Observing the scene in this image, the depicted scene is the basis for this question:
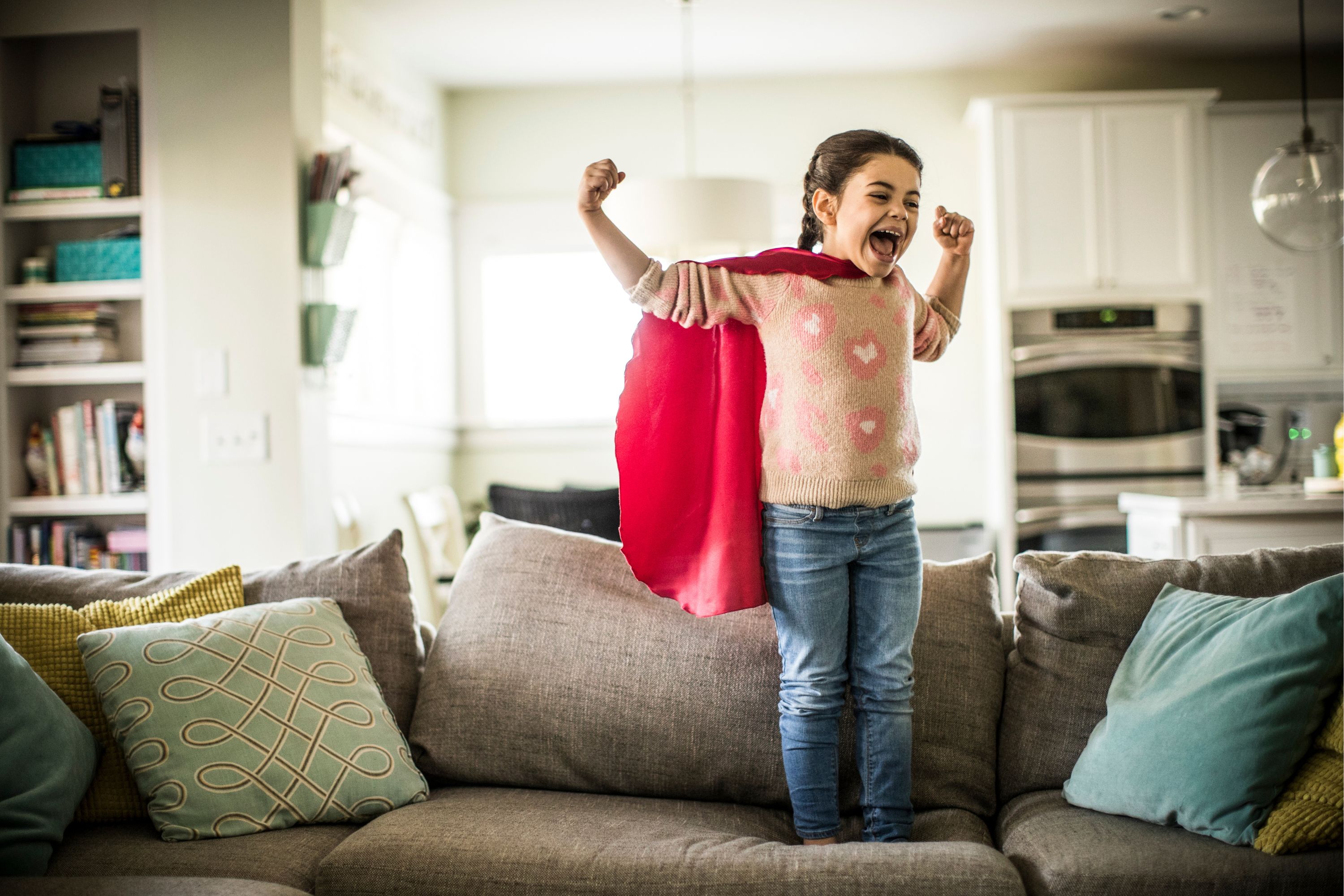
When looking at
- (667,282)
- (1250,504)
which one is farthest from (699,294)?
Result: (1250,504)

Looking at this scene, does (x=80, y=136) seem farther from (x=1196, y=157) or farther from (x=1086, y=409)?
(x=1196, y=157)

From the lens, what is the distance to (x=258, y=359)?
3119mm

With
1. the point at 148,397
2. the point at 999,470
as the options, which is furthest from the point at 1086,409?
the point at 148,397

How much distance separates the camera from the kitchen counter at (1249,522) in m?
2.86

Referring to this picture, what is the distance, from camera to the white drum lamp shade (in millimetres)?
3164

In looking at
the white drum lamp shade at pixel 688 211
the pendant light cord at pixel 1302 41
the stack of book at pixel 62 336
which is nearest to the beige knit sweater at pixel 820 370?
the white drum lamp shade at pixel 688 211

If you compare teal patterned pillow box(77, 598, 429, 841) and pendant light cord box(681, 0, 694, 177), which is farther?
pendant light cord box(681, 0, 694, 177)

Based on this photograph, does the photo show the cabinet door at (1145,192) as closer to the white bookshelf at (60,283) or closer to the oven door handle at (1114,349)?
the oven door handle at (1114,349)

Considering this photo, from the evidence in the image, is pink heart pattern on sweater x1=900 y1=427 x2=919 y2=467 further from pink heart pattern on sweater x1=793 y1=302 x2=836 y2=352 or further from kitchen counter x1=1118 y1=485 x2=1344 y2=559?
kitchen counter x1=1118 y1=485 x2=1344 y2=559

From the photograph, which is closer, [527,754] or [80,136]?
[527,754]

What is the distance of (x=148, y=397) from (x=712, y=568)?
7.17 ft

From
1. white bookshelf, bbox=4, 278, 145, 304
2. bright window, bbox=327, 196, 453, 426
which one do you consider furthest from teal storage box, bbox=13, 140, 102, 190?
bright window, bbox=327, 196, 453, 426

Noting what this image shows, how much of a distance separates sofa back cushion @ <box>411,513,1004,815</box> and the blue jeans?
13cm

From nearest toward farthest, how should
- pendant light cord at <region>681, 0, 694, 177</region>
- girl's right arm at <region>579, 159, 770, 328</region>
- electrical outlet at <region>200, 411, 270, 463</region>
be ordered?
1. girl's right arm at <region>579, 159, 770, 328</region>
2. electrical outlet at <region>200, 411, 270, 463</region>
3. pendant light cord at <region>681, 0, 694, 177</region>
